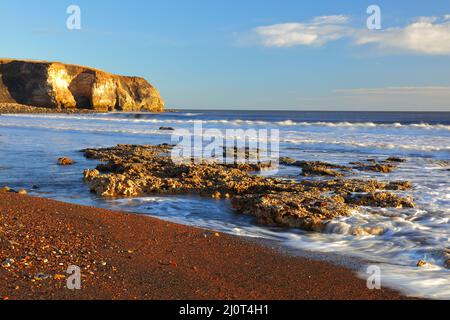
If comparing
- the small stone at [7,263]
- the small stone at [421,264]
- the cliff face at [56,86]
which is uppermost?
the cliff face at [56,86]

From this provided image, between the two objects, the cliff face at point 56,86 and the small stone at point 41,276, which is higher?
the cliff face at point 56,86

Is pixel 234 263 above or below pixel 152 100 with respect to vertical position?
below

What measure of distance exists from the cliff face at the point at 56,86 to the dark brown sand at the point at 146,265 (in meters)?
79.4

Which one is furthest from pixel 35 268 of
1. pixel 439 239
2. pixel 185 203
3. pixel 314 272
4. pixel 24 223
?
pixel 439 239

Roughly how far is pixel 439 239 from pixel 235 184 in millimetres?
4518

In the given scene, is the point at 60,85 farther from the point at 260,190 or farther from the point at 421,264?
the point at 421,264

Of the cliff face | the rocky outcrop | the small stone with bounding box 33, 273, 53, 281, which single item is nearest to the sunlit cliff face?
the cliff face

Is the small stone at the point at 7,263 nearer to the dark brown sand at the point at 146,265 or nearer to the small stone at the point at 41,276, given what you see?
the dark brown sand at the point at 146,265

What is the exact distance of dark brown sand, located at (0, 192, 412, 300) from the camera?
12.4 ft

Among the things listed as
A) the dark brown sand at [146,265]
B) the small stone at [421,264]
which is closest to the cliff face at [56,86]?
the dark brown sand at [146,265]

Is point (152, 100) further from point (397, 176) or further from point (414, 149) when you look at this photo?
point (397, 176)

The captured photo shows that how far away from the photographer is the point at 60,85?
80438mm

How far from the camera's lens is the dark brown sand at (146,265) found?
3791 mm

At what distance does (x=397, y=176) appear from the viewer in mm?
12367
